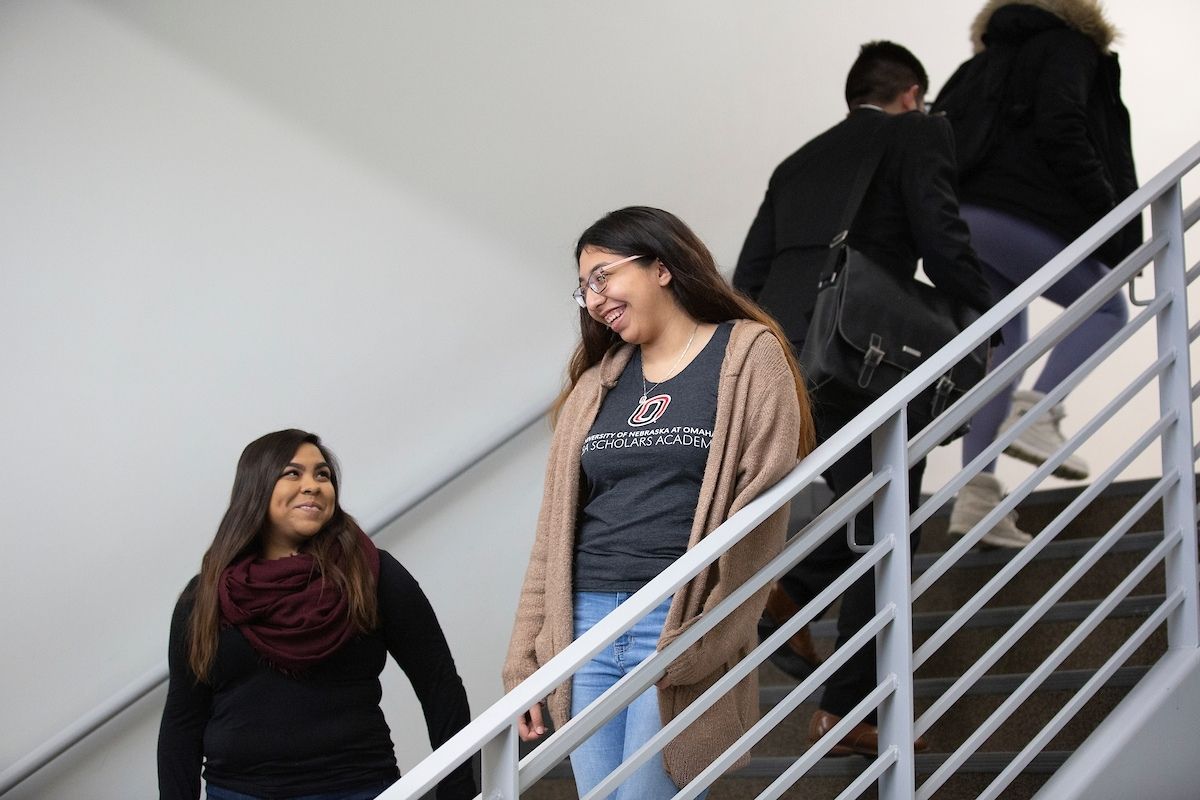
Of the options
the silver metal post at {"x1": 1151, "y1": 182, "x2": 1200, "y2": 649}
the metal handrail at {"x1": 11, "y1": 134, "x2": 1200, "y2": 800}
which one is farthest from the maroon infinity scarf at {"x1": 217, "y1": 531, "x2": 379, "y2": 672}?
the silver metal post at {"x1": 1151, "y1": 182, "x2": 1200, "y2": 649}

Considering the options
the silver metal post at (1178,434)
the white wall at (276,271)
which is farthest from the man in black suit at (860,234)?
the white wall at (276,271)

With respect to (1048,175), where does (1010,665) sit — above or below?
below

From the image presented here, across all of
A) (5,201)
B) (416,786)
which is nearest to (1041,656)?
(416,786)

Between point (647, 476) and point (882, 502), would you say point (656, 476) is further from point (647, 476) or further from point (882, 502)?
point (882, 502)

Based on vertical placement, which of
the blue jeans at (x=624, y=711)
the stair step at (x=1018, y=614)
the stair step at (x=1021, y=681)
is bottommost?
the stair step at (x=1021, y=681)

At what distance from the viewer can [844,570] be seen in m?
2.84

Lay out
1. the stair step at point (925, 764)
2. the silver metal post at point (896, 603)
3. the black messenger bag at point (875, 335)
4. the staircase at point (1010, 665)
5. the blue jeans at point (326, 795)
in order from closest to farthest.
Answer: the silver metal post at point (896, 603) → the blue jeans at point (326, 795) → the stair step at point (925, 764) → the staircase at point (1010, 665) → the black messenger bag at point (875, 335)

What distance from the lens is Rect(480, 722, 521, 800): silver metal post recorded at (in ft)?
5.28

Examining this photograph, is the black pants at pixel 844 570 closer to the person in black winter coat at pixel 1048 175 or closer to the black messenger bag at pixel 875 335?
the black messenger bag at pixel 875 335

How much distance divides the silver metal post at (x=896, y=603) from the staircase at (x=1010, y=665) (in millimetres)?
544

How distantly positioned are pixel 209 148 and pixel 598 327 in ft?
5.55

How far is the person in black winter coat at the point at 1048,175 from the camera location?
331cm

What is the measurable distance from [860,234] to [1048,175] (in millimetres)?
797

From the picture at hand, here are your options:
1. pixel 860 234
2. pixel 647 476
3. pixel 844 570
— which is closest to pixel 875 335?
pixel 860 234
